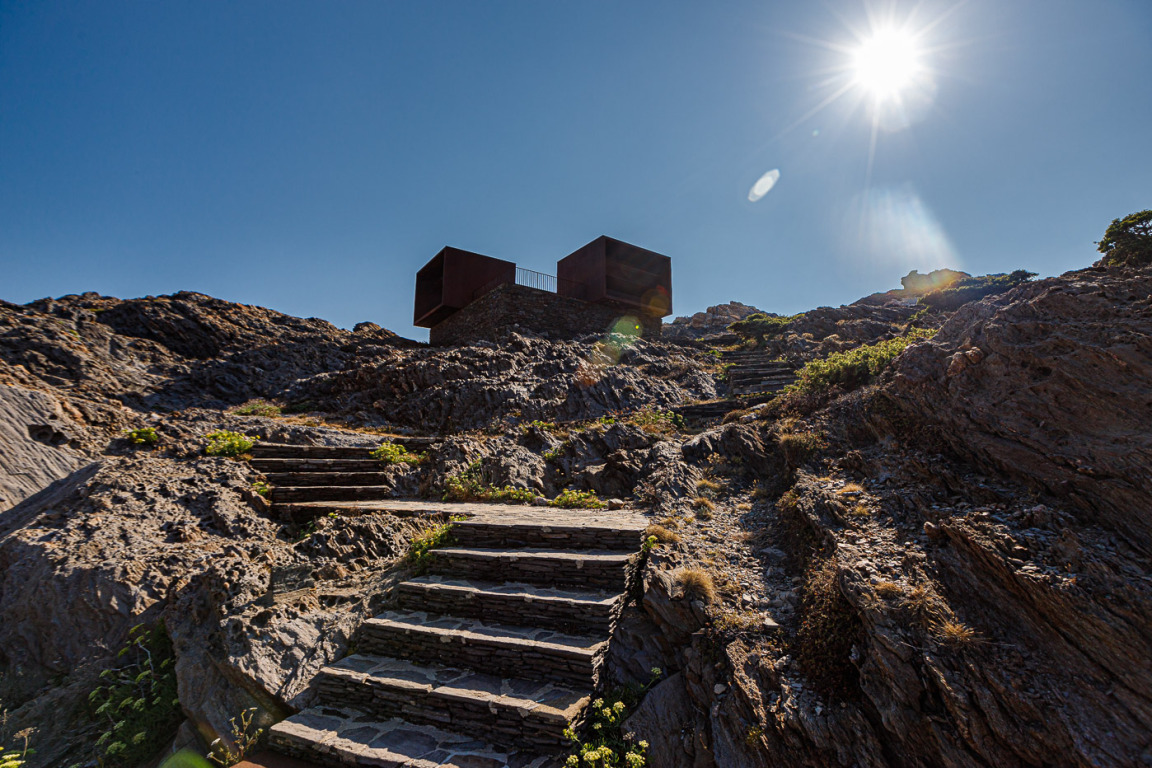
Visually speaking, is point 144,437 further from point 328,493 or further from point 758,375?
point 758,375

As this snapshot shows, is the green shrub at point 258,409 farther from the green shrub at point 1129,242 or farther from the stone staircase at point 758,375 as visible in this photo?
the green shrub at point 1129,242

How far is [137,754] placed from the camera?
4297 millimetres

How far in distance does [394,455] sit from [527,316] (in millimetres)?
12274

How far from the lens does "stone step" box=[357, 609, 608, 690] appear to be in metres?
4.42

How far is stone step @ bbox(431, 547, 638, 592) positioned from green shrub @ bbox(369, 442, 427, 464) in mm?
3932

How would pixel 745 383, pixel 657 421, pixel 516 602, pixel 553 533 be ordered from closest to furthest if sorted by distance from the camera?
pixel 516 602
pixel 553 533
pixel 657 421
pixel 745 383

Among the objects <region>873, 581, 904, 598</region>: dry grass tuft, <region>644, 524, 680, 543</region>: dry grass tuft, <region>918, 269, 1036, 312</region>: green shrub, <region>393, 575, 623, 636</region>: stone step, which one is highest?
<region>918, 269, 1036, 312</region>: green shrub

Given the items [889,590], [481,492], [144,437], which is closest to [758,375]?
[481,492]

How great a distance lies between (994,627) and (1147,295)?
408 cm

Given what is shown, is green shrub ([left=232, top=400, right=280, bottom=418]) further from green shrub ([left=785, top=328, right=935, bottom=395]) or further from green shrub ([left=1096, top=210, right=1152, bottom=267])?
green shrub ([left=1096, top=210, right=1152, bottom=267])

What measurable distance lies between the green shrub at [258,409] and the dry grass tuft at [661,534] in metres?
11.9

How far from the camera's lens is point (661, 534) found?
5.96m

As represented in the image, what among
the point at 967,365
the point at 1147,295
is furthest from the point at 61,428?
the point at 1147,295

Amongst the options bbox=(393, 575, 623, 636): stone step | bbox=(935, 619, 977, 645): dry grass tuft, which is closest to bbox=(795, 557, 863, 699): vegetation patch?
bbox=(935, 619, 977, 645): dry grass tuft
